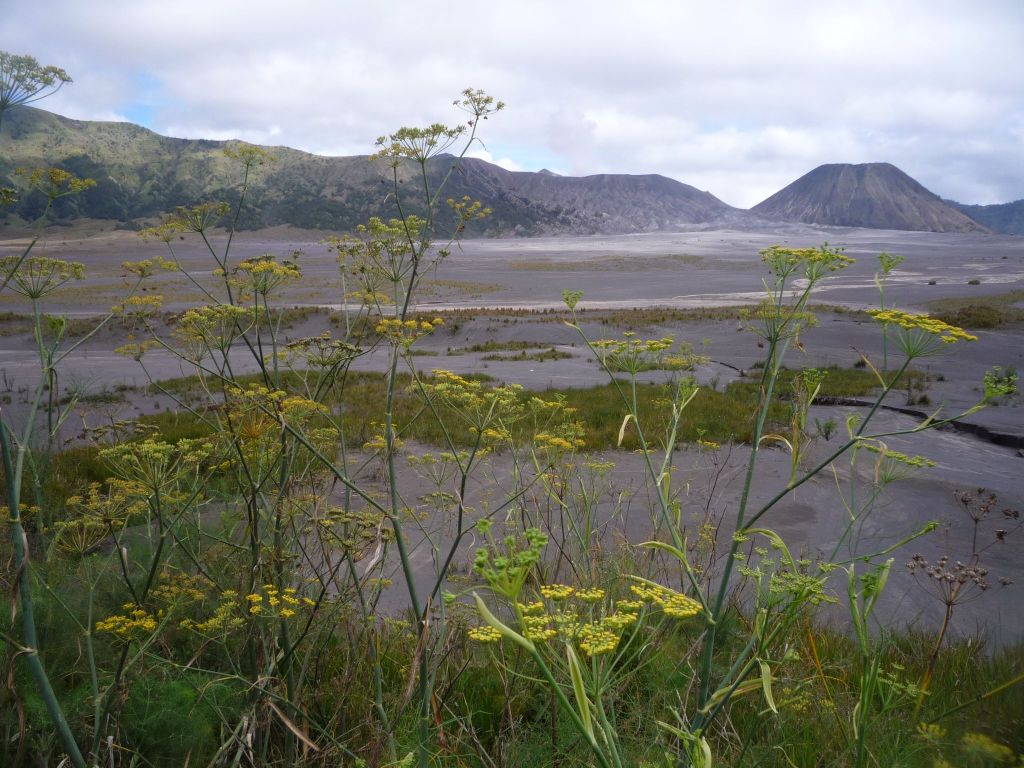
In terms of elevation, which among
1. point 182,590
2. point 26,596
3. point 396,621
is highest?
point 26,596

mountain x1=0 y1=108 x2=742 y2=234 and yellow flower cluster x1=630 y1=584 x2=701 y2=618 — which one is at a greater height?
mountain x1=0 y1=108 x2=742 y2=234

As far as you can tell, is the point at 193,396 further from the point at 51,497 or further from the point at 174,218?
the point at 174,218

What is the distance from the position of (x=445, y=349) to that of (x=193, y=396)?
988 centimetres

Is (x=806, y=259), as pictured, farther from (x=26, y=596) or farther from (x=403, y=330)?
(x=26, y=596)

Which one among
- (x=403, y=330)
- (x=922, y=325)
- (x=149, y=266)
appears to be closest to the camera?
(x=922, y=325)

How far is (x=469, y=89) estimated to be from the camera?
322cm

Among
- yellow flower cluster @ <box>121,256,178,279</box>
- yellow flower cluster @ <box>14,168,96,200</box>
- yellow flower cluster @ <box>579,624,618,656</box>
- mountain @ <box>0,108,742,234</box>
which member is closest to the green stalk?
yellow flower cluster @ <box>14,168,96,200</box>

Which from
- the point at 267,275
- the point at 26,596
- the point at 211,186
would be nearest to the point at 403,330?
the point at 267,275

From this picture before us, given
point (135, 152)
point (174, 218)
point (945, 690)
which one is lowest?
point (945, 690)

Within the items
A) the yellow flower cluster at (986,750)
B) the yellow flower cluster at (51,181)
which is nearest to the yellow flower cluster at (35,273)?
the yellow flower cluster at (51,181)

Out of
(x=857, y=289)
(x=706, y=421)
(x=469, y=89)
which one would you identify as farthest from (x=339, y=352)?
A: (x=857, y=289)

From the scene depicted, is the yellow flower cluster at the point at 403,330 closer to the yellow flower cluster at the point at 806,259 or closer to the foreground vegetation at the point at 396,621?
the foreground vegetation at the point at 396,621

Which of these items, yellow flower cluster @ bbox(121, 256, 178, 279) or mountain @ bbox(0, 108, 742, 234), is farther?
mountain @ bbox(0, 108, 742, 234)

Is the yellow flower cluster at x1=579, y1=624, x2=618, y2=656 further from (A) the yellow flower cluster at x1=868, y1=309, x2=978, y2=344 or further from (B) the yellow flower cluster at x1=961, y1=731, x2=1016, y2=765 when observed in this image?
(A) the yellow flower cluster at x1=868, y1=309, x2=978, y2=344
